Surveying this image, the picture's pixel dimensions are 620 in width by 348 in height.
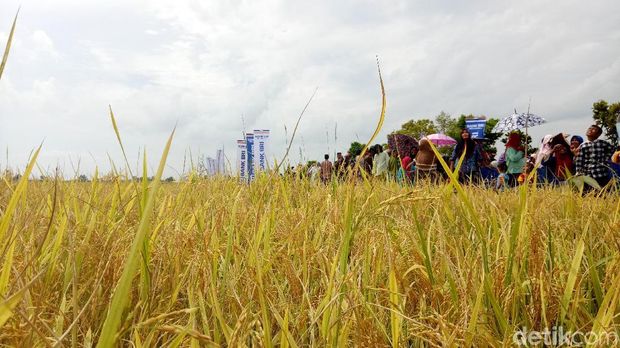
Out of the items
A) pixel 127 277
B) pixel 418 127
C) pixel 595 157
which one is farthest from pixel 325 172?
pixel 418 127

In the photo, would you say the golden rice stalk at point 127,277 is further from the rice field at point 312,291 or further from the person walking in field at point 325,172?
the person walking in field at point 325,172

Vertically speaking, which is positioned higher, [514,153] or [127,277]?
[514,153]

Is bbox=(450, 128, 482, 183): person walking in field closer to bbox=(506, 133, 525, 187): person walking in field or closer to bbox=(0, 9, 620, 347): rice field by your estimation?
bbox=(506, 133, 525, 187): person walking in field

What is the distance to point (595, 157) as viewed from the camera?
479 centimetres

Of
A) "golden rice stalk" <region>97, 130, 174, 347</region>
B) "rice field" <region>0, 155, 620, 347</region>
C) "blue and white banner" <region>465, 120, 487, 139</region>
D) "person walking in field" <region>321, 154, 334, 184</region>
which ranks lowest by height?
"rice field" <region>0, 155, 620, 347</region>

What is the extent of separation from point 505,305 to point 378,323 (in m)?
0.26

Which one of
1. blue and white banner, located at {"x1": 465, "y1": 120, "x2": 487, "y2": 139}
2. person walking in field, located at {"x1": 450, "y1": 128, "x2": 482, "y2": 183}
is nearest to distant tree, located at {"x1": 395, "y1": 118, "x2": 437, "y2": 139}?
blue and white banner, located at {"x1": 465, "y1": 120, "x2": 487, "y2": 139}

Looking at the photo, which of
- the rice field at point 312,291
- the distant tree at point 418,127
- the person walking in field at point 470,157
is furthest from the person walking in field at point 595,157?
the distant tree at point 418,127

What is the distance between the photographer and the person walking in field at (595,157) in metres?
4.76

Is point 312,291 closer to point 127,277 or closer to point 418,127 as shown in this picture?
point 127,277

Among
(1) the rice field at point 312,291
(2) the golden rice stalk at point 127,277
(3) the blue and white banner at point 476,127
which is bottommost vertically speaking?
(1) the rice field at point 312,291

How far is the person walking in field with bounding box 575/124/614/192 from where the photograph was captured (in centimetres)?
476

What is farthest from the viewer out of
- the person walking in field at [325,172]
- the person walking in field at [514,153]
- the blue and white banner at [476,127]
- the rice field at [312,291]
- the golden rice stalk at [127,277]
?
the blue and white banner at [476,127]

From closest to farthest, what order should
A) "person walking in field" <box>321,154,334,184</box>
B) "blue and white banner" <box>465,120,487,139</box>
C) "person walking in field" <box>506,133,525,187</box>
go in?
"person walking in field" <box>321,154,334,184</box>
"person walking in field" <box>506,133,525,187</box>
"blue and white banner" <box>465,120,487,139</box>
